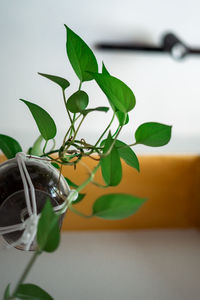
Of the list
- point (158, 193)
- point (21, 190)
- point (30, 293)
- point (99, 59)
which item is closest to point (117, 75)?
point (99, 59)

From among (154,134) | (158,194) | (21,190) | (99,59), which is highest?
(99,59)

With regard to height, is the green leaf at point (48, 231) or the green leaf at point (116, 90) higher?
the green leaf at point (116, 90)

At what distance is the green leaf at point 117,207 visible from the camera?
1.30ft

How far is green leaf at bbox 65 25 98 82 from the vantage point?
1.64ft

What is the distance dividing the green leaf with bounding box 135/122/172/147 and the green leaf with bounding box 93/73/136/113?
0.03 metres

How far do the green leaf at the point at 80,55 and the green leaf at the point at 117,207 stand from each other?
17cm

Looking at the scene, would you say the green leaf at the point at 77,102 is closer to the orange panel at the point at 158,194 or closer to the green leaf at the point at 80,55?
the green leaf at the point at 80,55

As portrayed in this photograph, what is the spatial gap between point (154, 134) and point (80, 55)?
0.13 m

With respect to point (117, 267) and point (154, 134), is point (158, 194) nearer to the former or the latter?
point (117, 267)

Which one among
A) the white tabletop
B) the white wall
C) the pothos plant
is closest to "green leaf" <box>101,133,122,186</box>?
the pothos plant

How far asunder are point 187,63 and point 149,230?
662mm

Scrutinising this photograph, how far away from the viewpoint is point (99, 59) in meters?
1.52

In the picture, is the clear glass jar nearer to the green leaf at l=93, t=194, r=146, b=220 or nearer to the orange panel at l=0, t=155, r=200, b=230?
the green leaf at l=93, t=194, r=146, b=220

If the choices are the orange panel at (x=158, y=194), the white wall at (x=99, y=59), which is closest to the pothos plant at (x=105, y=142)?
the orange panel at (x=158, y=194)
